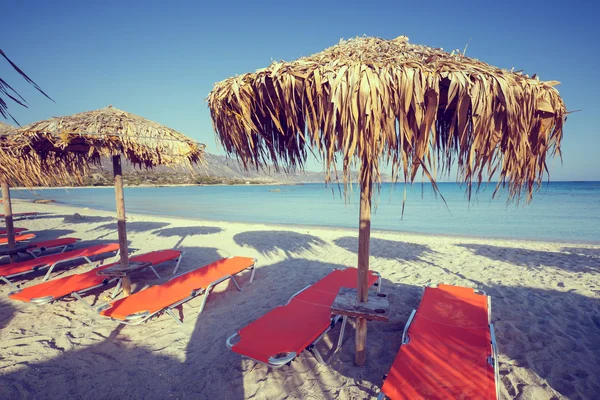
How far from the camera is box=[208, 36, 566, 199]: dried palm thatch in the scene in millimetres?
1673

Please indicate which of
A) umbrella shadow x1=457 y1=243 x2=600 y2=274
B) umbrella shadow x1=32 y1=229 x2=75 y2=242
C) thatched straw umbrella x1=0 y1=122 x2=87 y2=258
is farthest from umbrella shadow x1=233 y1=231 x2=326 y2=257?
umbrella shadow x1=32 y1=229 x2=75 y2=242

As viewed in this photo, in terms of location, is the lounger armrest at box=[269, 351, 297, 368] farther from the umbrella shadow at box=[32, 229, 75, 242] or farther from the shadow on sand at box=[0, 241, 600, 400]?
the umbrella shadow at box=[32, 229, 75, 242]

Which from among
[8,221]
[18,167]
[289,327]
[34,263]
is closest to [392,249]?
[289,327]

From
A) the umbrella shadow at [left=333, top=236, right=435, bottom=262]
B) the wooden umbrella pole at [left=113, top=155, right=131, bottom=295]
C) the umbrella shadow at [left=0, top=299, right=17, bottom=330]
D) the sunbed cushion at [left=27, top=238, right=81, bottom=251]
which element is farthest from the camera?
the umbrella shadow at [left=333, top=236, right=435, bottom=262]

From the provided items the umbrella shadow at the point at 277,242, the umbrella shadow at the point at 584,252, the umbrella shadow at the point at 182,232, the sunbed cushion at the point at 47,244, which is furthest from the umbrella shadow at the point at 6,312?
the umbrella shadow at the point at 584,252

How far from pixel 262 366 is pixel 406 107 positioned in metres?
2.56

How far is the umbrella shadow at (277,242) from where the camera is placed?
712 cm

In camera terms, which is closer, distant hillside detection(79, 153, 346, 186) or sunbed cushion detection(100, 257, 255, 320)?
sunbed cushion detection(100, 257, 255, 320)

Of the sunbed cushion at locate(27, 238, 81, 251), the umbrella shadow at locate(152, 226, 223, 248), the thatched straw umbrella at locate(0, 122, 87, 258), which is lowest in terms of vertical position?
the umbrella shadow at locate(152, 226, 223, 248)

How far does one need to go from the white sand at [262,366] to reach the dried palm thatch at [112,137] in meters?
2.23

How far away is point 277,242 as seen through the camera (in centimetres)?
805

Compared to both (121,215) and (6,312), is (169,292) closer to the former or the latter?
(121,215)

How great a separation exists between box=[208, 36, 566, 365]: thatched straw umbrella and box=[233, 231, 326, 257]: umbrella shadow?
5.07 m

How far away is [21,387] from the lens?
231 cm
